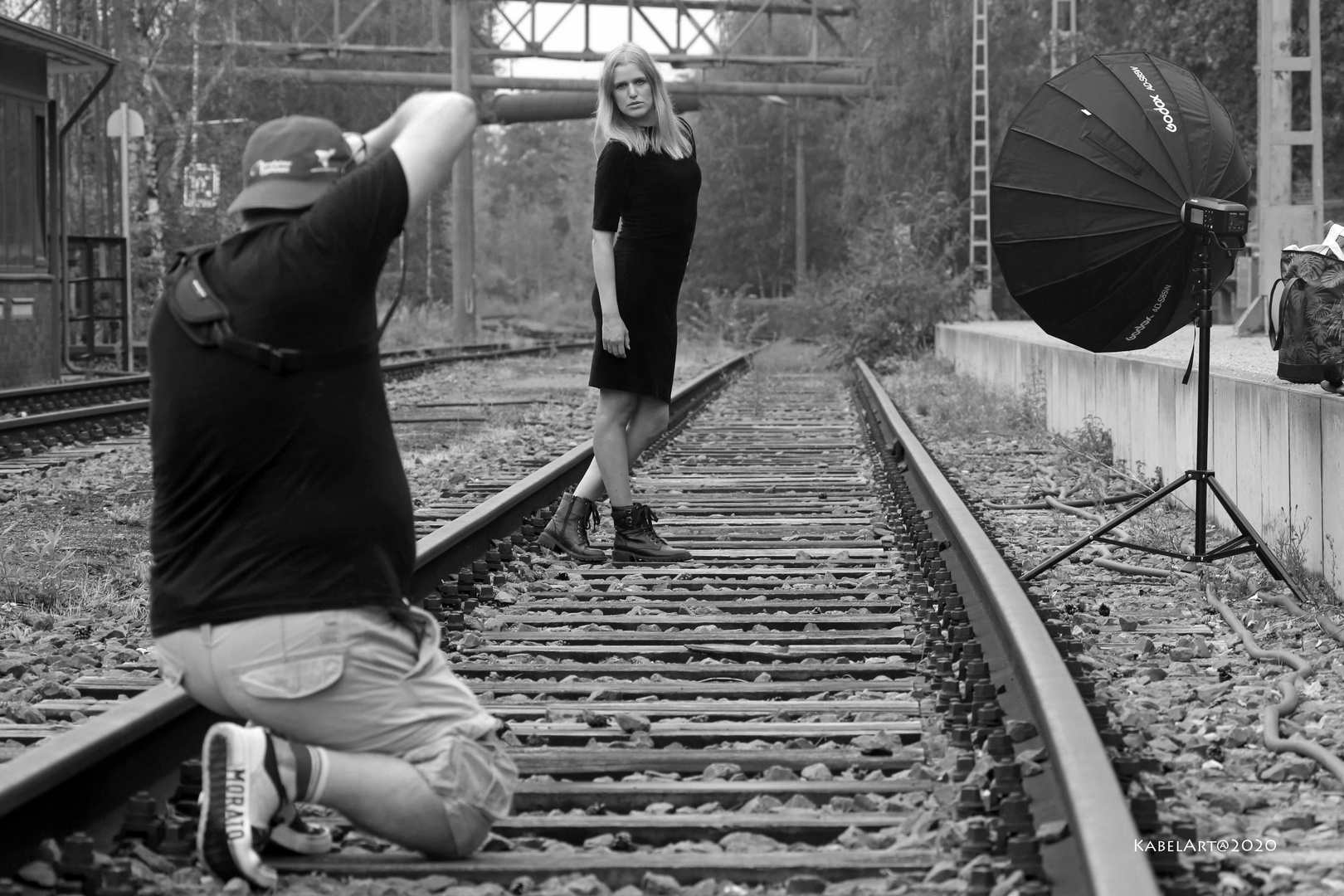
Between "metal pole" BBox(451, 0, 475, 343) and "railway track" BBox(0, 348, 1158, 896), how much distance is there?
2221 cm

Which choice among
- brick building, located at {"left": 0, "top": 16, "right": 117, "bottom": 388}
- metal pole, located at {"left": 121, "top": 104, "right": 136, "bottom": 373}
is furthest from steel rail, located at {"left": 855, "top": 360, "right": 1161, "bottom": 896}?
metal pole, located at {"left": 121, "top": 104, "right": 136, "bottom": 373}

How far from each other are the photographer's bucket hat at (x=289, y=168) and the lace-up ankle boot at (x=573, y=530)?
3703 millimetres

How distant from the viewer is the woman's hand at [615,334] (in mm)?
6375

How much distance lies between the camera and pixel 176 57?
95.5 feet

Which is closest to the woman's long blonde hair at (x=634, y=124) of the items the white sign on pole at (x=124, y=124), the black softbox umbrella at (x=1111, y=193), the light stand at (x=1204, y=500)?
the black softbox umbrella at (x=1111, y=193)

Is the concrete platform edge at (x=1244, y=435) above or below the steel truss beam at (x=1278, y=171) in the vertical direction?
below

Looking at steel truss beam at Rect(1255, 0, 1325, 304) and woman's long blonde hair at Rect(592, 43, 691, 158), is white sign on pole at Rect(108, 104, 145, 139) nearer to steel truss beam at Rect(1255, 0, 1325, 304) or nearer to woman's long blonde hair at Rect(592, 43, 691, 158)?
steel truss beam at Rect(1255, 0, 1325, 304)

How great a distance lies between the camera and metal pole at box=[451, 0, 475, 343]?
28.4 meters

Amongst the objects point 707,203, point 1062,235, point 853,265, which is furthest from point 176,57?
point 707,203

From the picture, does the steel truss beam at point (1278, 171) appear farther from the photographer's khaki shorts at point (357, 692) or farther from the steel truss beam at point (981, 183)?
the photographer's khaki shorts at point (357, 692)

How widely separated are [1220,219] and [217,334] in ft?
11.9

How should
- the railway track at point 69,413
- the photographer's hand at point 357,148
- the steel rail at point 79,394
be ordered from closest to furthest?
1. the photographer's hand at point 357,148
2. the railway track at point 69,413
3. the steel rail at point 79,394

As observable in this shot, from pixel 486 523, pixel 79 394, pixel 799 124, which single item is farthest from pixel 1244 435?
pixel 799 124

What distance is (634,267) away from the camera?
646 cm
